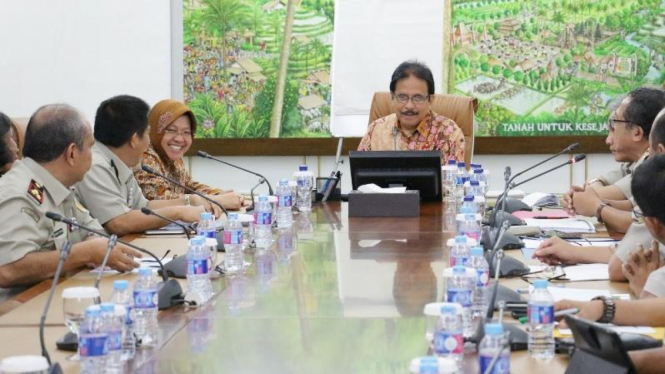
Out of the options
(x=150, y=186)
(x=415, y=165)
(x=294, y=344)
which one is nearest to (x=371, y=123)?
(x=415, y=165)

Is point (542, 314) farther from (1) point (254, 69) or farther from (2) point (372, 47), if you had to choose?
(1) point (254, 69)

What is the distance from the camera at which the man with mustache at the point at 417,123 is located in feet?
17.8

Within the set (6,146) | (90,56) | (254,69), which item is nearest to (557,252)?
(6,146)

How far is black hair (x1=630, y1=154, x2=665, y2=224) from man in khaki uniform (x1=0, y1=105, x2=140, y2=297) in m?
1.51

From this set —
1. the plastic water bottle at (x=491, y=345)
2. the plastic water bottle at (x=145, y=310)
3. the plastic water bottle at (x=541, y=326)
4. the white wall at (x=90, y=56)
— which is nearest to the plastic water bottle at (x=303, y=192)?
the white wall at (x=90, y=56)

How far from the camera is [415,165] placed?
4812 millimetres

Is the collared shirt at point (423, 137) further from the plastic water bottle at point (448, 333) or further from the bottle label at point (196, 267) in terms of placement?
the plastic water bottle at point (448, 333)

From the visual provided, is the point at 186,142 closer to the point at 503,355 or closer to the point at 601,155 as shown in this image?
the point at 601,155

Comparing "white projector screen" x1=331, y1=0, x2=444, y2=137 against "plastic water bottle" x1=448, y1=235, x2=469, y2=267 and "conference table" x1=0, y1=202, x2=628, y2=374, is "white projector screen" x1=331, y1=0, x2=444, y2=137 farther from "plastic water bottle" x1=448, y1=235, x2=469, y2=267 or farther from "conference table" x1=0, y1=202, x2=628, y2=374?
"plastic water bottle" x1=448, y1=235, x2=469, y2=267

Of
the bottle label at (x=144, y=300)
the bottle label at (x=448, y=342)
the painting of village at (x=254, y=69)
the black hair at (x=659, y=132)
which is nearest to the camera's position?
the bottle label at (x=448, y=342)

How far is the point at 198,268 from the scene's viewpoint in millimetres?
2807

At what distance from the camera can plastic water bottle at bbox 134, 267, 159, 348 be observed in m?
2.27

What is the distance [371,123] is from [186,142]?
3.72 ft

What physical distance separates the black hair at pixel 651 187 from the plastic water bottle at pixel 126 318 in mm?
1189
